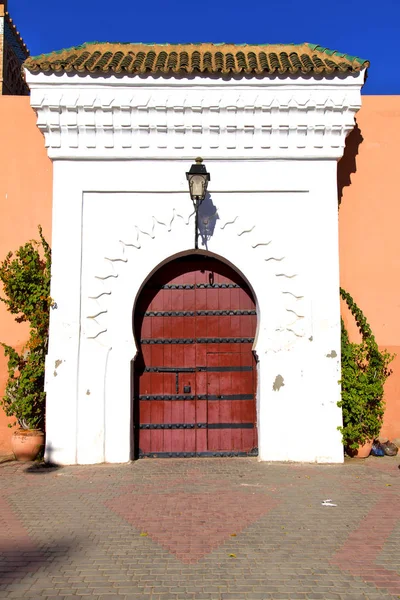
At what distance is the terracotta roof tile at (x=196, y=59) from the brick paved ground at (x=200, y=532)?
5.22 m

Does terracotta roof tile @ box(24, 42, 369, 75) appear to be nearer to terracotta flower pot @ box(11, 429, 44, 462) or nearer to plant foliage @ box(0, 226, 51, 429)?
plant foliage @ box(0, 226, 51, 429)

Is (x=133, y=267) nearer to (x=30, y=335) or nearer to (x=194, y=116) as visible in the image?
(x=30, y=335)

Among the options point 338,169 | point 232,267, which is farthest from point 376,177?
point 232,267

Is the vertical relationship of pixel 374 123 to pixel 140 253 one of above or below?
above

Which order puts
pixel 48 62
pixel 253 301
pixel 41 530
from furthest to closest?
pixel 253 301 → pixel 48 62 → pixel 41 530

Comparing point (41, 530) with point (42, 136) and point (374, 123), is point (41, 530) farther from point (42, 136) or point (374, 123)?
point (374, 123)

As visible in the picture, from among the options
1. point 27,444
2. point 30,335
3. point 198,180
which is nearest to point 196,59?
point 198,180

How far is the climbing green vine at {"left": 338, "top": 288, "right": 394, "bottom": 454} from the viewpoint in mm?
7918

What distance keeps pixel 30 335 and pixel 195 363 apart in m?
2.37

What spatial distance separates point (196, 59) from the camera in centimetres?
848

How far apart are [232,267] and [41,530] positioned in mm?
4300

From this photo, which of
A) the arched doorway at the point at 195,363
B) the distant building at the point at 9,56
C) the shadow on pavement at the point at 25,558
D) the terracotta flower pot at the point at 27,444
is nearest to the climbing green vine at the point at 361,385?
the arched doorway at the point at 195,363

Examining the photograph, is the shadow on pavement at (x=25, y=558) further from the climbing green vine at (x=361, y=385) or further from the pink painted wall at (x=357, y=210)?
the climbing green vine at (x=361, y=385)

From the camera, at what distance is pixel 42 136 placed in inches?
341
